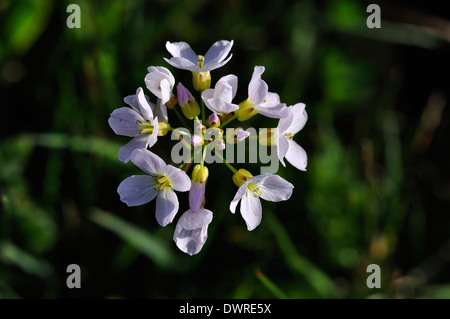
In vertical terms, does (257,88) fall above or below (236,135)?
above

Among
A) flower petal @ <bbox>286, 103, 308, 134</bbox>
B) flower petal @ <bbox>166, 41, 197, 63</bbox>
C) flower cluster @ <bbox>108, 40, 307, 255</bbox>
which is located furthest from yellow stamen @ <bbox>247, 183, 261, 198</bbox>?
flower petal @ <bbox>166, 41, 197, 63</bbox>

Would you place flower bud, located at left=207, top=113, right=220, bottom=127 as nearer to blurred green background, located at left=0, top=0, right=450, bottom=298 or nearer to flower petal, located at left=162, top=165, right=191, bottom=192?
flower petal, located at left=162, top=165, right=191, bottom=192

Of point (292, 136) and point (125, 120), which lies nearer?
point (125, 120)

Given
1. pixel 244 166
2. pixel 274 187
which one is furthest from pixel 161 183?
pixel 244 166

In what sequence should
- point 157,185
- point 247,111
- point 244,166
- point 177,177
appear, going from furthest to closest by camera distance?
1. point 244,166
2. point 247,111
3. point 157,185
4. point 177,177

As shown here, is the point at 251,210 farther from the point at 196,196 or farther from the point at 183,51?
the point at 183,51

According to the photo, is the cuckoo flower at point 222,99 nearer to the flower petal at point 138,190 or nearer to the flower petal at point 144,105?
the flower petal at point 144,105

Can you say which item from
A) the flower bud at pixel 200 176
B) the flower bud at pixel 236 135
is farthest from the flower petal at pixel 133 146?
the flower bud at pixel 236 135
